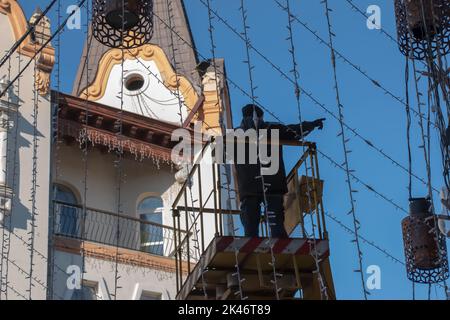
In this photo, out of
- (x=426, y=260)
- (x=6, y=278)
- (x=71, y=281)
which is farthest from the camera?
(x=71, y=281)

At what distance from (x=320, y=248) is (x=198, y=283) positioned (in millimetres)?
1407

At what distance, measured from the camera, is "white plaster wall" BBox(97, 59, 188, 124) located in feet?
85.8

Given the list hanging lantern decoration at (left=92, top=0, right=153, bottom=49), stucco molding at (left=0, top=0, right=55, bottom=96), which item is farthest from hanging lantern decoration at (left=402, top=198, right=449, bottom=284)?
stucco molding at (left=0, top=0, right=55, bottom=96)

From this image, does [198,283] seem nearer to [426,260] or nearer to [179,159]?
[426,260]

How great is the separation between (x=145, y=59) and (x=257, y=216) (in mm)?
12123

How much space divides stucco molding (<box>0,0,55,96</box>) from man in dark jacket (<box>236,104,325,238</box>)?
8.33 meters

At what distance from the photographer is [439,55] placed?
12969 mm

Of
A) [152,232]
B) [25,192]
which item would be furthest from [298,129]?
[152,232]

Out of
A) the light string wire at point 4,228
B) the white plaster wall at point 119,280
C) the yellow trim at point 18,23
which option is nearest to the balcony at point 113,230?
the white plaster wall at point 119,280

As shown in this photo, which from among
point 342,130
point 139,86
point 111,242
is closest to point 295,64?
point 342,130

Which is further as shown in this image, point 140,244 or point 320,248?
point 140,244

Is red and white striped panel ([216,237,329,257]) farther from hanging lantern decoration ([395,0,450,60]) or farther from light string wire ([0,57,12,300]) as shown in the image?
light string wire ([0,57,12,300])

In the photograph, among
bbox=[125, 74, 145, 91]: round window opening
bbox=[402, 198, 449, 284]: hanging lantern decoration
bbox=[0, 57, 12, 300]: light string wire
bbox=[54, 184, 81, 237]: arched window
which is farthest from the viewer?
bbox=[125, 74, 145, 91]: round window opening
